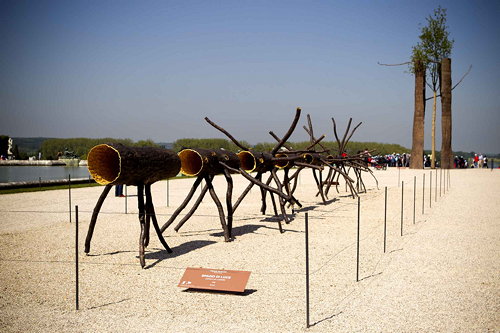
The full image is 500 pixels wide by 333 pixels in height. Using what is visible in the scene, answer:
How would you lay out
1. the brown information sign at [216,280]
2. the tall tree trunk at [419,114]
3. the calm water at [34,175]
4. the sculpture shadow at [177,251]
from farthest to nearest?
the tall tree trunk at [419,114]
the calm water at [34,175]
the sculpture shadow at [177,251]
the brown information sign at [216,280]

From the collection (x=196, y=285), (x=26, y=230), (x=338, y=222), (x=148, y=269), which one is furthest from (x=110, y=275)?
(x=338, y=222)

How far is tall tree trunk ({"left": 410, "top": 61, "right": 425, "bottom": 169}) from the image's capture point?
128ft

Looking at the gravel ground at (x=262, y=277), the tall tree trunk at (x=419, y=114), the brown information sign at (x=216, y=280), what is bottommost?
the gravel ground at (x=262, y=277)

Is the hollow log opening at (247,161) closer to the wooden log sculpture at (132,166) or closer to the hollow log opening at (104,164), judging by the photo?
the wooden log sculpture at (132,166)

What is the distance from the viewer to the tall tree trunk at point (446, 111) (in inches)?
1538

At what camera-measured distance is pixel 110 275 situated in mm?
6797

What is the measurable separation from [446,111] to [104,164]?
3798 centimetres

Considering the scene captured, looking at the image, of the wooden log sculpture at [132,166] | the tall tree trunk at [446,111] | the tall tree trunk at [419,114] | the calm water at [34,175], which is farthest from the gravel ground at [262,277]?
the tall tree trunk at [446,111]

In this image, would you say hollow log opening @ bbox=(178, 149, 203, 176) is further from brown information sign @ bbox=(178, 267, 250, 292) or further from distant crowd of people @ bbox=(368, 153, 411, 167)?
distant crowd of people @ bbox=(368, 153, 411, 167)

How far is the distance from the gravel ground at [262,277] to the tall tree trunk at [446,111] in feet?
94.5

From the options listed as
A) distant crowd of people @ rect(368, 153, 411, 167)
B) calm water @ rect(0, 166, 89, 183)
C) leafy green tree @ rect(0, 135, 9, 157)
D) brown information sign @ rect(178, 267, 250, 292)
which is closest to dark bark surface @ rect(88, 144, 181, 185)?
brown information sign @ rect(178, 267, 250, 292)

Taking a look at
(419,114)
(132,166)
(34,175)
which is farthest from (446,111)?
(132,166)

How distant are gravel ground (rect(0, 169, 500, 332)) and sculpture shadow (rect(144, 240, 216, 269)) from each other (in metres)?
0.02

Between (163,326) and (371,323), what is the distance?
2.24 metres
